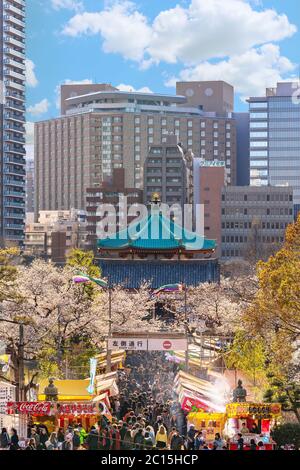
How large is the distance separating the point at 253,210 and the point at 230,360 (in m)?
108

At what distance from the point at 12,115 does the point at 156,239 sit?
66.9m

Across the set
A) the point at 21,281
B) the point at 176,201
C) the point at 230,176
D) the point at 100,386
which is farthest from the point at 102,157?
the point at 100,386

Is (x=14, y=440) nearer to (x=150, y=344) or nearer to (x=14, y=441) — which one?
(x=14, y=441)

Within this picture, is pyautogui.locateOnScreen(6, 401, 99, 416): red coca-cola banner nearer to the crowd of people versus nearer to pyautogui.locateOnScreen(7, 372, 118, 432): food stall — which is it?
pyautogui.locateOnScreen(7, 372, 118, 432): food stall

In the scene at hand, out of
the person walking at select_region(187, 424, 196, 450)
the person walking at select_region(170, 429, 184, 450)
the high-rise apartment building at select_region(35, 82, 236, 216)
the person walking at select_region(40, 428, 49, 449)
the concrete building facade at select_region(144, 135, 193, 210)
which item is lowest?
the person walking at select_region(40, 428, 49, 449)

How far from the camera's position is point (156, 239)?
75812 mm

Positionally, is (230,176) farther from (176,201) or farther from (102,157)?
(176,201)

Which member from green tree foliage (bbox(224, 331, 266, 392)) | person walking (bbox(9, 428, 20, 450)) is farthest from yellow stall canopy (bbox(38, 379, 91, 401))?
person walking (bbox(9, 428, 20, 450))

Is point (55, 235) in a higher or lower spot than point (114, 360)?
higher

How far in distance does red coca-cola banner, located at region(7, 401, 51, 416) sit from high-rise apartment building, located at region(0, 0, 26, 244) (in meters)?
105

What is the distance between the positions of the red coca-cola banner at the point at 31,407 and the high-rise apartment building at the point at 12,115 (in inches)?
4131

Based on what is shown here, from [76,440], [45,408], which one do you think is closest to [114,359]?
[45,408]

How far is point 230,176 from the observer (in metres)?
192

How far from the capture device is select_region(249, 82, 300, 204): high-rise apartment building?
595 ft
